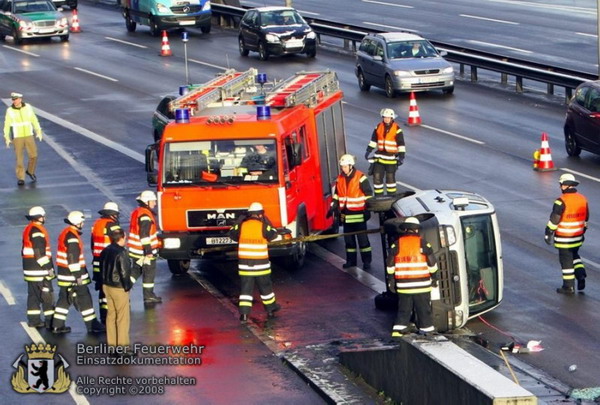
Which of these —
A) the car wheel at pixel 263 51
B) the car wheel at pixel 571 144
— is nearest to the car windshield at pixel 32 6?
the car wheel at pixel 263 51

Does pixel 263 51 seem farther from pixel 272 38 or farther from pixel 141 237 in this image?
pixel 141 237

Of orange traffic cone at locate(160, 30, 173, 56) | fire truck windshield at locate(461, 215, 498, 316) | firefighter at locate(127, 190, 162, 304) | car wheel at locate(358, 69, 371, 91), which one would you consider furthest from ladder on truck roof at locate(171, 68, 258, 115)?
orange traffic cone at locate(160, 30, 173, 56)

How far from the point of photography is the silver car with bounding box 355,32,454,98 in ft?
117

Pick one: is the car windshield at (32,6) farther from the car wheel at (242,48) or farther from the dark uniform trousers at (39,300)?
the dark uniform trousers at (39,300)

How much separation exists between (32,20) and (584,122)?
82.4 feet

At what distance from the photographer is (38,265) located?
57.3ft

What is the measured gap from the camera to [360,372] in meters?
15.4

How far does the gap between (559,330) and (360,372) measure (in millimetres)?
3127

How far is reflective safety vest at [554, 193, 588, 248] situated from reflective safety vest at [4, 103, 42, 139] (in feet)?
39.3

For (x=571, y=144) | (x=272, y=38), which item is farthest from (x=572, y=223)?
(x=272, y=38)

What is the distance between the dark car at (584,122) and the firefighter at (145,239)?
11.9 metres

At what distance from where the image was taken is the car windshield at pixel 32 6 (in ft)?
161

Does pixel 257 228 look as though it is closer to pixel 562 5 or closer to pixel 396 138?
pixel 396 138

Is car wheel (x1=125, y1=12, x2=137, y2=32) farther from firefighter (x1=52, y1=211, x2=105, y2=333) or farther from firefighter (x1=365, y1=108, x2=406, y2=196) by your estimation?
Answer: firefighter (x1=52, y1=211, x2=105, y2=333)
